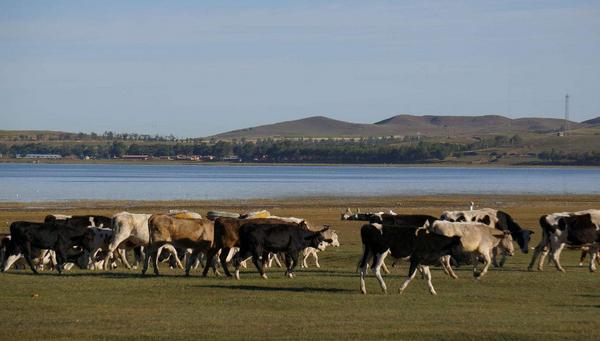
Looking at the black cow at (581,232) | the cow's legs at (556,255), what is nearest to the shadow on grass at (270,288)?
the cow's legs at (556,255)

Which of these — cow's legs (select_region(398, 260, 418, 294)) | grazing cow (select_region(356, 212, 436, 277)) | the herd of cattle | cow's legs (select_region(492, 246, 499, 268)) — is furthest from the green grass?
grazing cow (select_region(356, 212, 436, 277))

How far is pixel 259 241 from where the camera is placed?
25016 millimetres

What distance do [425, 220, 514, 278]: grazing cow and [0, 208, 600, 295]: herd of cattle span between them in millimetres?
22

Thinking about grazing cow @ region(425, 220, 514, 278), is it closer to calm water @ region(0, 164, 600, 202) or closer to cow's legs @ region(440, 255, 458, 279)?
cow's legs @ region(440, 255, 458, 279)

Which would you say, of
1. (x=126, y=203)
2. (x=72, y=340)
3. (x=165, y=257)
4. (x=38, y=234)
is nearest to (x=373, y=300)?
(x=72, y=340)

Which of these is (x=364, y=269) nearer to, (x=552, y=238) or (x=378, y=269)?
(x=378, y=269)

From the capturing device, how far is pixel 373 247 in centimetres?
2256

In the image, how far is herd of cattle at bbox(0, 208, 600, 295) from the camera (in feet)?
73.8

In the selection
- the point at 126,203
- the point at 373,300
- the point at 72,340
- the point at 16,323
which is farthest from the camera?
the point at 126,203

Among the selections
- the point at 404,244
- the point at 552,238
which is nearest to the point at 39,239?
the point at 404,244

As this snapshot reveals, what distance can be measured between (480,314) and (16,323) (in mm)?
8078

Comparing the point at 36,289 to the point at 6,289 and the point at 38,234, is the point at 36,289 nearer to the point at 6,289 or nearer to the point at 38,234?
the point at 6,289

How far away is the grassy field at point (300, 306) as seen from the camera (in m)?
17.3

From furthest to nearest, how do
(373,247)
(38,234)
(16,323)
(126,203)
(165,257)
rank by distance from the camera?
(126,203)
(165,257)
(38,234)
(373,247)
(16,323)
